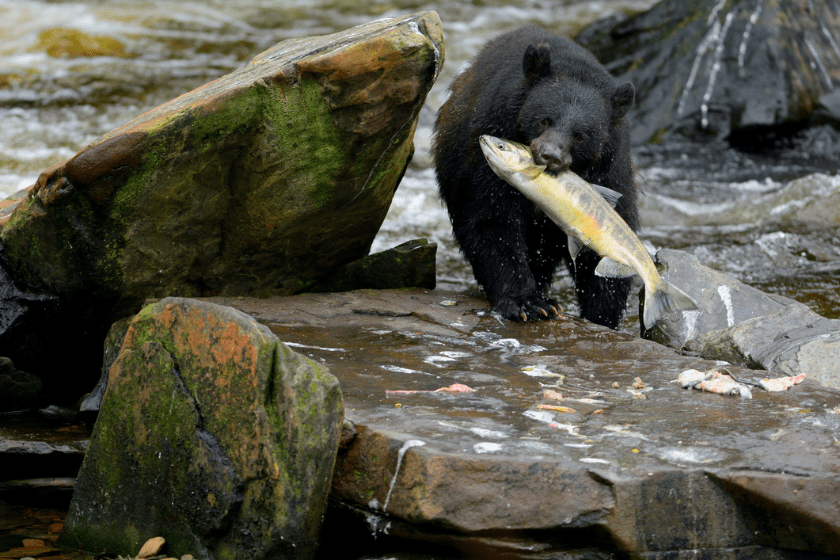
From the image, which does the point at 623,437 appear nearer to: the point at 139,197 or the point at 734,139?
the point at 139,197

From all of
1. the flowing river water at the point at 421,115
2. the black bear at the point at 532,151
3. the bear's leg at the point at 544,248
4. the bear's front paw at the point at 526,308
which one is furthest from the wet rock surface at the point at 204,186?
the flowing river water at the point at 421,115

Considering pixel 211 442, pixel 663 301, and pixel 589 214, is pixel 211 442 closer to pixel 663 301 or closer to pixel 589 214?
pixel 589 214

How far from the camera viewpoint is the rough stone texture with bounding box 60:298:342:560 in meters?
2.79

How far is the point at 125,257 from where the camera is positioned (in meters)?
4.11

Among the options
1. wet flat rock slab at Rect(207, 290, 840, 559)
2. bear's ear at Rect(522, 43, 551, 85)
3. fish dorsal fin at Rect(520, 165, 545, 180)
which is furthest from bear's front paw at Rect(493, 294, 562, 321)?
bear's ear at Rect(522, 43, 551, 85)

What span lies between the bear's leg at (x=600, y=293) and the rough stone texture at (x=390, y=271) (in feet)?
3.12

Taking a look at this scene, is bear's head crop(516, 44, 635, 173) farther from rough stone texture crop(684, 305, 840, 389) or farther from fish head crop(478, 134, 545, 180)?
rough stone texture crop(684, 305, 840, 389)

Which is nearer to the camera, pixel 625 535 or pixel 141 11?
pixel 625 535

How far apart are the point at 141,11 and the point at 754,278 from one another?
10744 millimetres

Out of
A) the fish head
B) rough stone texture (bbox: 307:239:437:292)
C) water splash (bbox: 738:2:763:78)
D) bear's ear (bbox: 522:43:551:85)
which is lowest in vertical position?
rough stone texture (bbox: 307:239:437:292)

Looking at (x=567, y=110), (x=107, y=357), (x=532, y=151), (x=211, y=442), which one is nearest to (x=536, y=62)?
(x=567, y=110)

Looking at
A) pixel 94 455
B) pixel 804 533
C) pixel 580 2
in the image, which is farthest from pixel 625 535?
pixel 580 2

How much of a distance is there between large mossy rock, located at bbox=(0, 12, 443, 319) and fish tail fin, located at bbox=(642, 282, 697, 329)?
5.03 ft

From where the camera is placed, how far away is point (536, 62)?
183 inches
